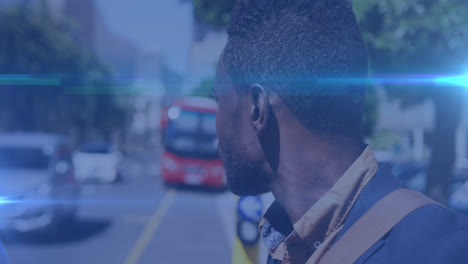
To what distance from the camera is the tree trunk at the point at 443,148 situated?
7016 mm

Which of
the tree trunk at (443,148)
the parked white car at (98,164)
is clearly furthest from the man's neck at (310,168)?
the parked white car at (98,164)

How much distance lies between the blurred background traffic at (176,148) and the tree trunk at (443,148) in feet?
0.06

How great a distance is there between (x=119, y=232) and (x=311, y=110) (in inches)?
372

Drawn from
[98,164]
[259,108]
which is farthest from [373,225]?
[98,164]

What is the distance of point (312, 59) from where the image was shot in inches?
52.0

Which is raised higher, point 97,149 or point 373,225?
point 373,225

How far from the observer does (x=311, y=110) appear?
1.33 m

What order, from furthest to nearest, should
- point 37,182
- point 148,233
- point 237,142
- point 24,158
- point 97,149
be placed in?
point 97,149 → point 148,233 → point 24,158 → point 37,182 → point 237,142

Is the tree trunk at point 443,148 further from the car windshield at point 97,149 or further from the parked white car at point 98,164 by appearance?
the car windshield at point 97,149

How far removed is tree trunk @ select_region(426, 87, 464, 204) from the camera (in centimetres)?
702

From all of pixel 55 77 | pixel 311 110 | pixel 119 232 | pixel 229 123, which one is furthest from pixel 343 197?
pixel 55 77

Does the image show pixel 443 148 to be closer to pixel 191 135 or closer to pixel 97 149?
pixel 191 135

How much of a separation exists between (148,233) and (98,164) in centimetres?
1586

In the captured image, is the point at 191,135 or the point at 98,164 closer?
the point at 191,135
